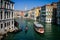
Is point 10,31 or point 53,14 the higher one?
point 53,14

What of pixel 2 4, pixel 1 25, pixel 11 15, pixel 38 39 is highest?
pixel 2 4

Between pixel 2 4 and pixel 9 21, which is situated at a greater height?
pixel 2 4

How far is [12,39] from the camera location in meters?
18.6

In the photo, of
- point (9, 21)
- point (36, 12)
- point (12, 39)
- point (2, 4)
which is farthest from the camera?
point (36, 12)

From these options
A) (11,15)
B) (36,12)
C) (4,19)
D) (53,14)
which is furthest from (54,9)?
(4,19)

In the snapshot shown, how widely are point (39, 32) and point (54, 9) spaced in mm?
25587

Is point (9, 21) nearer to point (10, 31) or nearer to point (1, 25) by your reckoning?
point (10, 31)

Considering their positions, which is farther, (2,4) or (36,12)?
(36,12)

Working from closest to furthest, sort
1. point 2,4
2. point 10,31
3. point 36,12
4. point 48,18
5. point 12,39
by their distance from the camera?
point 12,39, point 2,4, point 10,31, point 48,18, point 36,12

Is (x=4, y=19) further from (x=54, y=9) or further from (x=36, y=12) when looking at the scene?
(x=36, y=12)

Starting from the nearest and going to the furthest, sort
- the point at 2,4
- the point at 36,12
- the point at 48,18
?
the point at 2,4
the point at 48,18
the point at 36,12

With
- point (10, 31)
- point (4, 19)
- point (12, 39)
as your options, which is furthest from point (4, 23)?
point (12, 39)

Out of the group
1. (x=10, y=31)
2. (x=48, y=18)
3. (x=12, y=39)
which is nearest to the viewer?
(x=12, y=39)

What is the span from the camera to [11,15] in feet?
81.0
